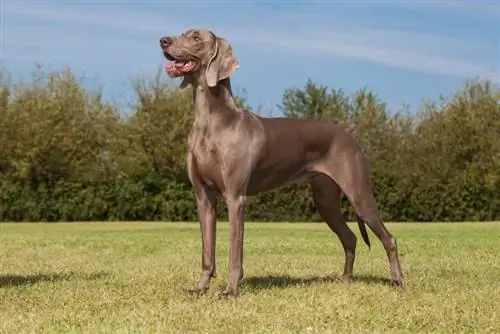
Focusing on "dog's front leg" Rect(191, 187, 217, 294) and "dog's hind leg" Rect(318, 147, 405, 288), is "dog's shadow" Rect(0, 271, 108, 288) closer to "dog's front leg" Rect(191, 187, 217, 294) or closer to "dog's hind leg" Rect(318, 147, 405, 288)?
"dog's front leg" Rect(191, 187, 217, 294)

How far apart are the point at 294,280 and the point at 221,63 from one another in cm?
287

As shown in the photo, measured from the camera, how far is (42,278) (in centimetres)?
1007

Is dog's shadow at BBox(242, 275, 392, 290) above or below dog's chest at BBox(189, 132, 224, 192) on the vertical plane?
below

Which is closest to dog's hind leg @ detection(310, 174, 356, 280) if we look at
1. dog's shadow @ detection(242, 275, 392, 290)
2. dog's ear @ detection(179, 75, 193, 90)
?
dog's shadow @ detection(242, 275, 392, 290)

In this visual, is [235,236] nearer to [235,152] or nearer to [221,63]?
[235,152]

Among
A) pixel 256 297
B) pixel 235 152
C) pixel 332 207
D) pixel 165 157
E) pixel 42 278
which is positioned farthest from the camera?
pixel 165 157

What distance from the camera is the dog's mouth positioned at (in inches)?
322

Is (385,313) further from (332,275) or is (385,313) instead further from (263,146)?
(332,275)

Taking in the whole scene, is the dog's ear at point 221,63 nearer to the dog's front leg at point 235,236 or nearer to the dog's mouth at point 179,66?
the dog's mouth at point 179,66

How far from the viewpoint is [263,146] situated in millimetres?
8258

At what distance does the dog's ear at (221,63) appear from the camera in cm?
813

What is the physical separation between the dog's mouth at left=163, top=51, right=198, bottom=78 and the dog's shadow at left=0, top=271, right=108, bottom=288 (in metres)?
3.13

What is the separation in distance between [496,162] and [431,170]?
3314 mm

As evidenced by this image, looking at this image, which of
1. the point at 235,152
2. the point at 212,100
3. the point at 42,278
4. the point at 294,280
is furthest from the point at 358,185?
the point at 42,278
